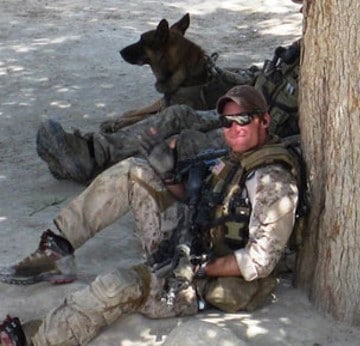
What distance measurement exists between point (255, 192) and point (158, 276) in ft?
1.92

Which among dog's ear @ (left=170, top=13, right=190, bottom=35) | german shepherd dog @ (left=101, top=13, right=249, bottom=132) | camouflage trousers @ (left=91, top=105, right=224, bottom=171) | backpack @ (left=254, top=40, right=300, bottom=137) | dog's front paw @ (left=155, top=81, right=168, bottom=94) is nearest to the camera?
backpack @ (left=254, top=40, right=300, bottom=137)

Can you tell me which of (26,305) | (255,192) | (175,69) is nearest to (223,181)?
(255,192)

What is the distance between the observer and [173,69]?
7.05 meters

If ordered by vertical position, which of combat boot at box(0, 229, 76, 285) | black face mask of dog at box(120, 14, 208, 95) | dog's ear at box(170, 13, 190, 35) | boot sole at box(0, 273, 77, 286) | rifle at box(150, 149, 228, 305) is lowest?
boot sole at box(0, 273, 77, 286)

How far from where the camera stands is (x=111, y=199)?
192 inches

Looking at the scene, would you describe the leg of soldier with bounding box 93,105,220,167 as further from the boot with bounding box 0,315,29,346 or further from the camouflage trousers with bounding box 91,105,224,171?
the boot with bounding box 0,315,29,346

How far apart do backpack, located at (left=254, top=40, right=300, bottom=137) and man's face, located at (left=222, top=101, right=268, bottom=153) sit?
1108 millimetres

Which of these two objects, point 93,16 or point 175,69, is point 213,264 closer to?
point 175,69

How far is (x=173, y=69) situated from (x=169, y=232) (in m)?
2.45

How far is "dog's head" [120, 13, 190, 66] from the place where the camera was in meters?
7.11

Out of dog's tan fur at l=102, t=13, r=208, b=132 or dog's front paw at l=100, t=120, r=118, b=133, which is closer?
dog's tan fur at l=102, t=13, r=208, b=132

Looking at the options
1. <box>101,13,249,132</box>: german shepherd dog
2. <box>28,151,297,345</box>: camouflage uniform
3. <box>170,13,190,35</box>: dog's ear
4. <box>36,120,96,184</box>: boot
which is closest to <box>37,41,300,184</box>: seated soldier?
<box>36,120,96,184</box>: boot

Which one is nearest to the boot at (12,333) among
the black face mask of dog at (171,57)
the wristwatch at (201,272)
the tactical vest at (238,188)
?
the wristwatch at (201,272)

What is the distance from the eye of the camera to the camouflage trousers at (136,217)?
14.2ft
